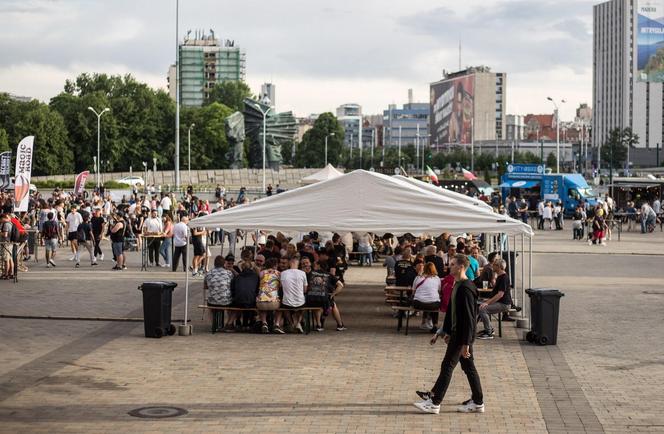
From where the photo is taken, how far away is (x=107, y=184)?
8888cm

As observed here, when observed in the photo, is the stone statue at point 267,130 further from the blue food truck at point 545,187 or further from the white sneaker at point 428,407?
the white sneaker at point 428,407

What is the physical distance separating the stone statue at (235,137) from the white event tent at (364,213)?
4068 inches

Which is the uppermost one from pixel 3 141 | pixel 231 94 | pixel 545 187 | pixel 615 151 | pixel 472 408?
pixel 231 94

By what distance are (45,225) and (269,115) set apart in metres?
97.4

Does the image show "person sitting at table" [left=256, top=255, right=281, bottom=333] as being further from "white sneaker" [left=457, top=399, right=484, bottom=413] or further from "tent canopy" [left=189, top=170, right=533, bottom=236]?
"white sneaker" [left=457, top=399, right=484, bottom=413]

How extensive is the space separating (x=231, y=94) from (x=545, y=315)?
6105 inches

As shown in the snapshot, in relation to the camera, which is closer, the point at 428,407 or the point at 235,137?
the point at 428,407

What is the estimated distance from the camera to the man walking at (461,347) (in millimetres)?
11016

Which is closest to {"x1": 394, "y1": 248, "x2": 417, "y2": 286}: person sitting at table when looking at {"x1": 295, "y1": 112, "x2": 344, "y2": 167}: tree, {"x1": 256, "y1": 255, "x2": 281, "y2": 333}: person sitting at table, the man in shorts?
{"x1": 256, "y1": 255, "x2": 281, "y2": 333}: person sitting at table

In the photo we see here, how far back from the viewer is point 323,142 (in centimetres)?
14900

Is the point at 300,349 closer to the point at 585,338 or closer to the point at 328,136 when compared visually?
the point at 585,338

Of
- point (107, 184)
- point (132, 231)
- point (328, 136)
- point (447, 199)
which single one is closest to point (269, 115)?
point (328, 136)

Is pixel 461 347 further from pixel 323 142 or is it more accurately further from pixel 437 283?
pixel 323 142

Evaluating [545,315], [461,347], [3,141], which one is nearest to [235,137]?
[3,141]
